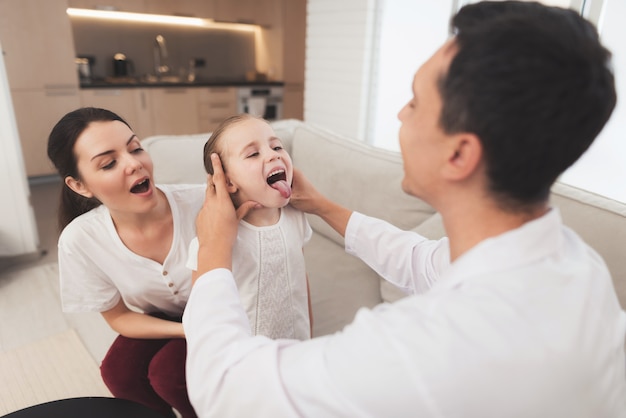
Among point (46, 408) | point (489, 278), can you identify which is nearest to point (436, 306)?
point (489, 278)

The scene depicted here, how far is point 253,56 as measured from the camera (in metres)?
5.86

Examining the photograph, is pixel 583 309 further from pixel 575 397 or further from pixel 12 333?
pixel 12 333

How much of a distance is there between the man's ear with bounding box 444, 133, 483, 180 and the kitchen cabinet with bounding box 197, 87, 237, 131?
461cm

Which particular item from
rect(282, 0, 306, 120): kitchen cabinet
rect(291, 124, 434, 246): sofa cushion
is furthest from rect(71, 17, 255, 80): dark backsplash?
rect(291, 124, 434, 246): sofa cushion

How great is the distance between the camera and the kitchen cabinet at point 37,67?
12.8 feet

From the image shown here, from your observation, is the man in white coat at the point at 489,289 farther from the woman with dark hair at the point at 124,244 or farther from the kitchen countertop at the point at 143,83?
the kitchen countertop at the point at 143,83

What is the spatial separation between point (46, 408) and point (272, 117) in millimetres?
4728

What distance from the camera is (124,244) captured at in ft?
3.97

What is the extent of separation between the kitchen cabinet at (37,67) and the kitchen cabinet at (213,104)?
4.01ft

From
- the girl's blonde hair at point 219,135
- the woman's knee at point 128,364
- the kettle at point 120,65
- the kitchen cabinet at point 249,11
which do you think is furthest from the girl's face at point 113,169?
the kitchen cabinet at point 249,11

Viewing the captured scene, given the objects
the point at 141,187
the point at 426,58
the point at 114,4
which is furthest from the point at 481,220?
the point at 114,4

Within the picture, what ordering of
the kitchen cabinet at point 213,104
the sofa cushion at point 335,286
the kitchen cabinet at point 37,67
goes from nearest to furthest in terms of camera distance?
1. the sofa cushion at point 335,286
2. the kitchen cabinet at point 37,67
3. the kitchen cabinet at point 213,104

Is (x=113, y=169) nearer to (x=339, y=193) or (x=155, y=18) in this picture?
(x=339, y=193)

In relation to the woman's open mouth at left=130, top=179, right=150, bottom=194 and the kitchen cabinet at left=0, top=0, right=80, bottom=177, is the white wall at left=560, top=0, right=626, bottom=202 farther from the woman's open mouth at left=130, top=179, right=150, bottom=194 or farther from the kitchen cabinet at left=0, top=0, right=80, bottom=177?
the kitchen cabinet at left=0, top=0, right=80, bottom=177
